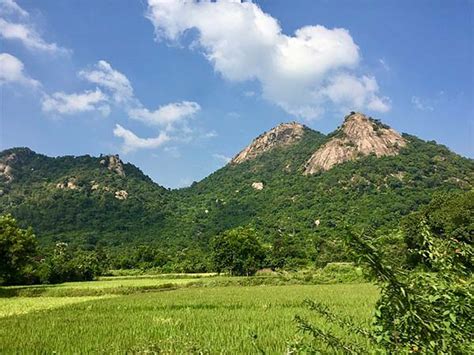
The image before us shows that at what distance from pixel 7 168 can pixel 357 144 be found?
486ft

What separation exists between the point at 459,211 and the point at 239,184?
114 metres

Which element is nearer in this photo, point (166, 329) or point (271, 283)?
point (166, 329)

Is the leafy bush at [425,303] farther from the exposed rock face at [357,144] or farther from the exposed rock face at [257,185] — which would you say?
the exposed rock face at [257,185]

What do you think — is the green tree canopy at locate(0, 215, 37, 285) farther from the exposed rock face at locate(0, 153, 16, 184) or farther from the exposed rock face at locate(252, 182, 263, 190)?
the exposed rock face at locate(0, 153, 16, 184)

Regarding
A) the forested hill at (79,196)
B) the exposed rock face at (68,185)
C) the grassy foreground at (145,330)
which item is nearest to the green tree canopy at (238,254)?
the grassy foreground at (145,330)

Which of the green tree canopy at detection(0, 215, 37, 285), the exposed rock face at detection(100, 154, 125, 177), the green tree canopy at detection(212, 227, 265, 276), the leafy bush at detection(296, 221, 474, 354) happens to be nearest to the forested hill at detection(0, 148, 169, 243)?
the exposed rock face at detection(100, 154, 125, 177)

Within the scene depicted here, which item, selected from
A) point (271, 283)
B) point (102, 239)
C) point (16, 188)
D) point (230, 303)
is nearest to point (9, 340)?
point (230, 303)

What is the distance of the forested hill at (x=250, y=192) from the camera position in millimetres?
111369

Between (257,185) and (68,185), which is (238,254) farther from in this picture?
(68,185)

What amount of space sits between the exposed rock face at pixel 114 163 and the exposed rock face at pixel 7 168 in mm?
37622

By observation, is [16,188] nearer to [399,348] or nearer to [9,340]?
[9,340]

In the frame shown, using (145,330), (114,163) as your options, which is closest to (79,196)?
(114,163)

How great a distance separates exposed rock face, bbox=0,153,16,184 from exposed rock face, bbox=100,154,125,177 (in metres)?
37.6

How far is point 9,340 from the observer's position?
12.7m
